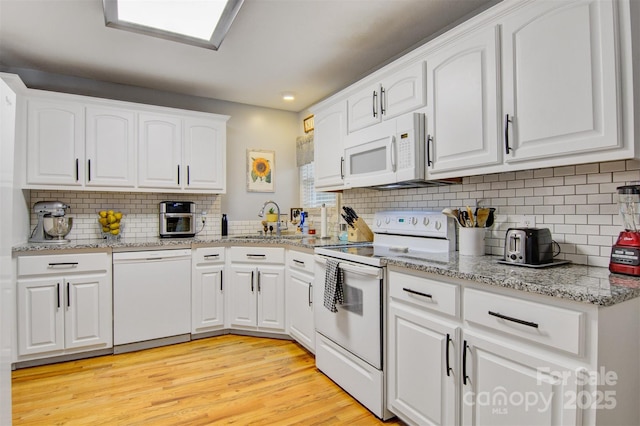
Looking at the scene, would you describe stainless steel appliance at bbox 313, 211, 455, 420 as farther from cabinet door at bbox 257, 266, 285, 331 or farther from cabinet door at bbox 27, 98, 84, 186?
cabinet door at bbox 27, 98, 84, 186

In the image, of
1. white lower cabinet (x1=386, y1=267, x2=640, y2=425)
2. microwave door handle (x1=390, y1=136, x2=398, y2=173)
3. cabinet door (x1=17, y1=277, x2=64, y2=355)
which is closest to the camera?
white lower cabinet (x1=386, y1=267, x2=640, y2=425)

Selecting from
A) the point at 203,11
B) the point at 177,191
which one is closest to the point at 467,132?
the point at 203,11

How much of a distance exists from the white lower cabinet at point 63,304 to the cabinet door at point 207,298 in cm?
69

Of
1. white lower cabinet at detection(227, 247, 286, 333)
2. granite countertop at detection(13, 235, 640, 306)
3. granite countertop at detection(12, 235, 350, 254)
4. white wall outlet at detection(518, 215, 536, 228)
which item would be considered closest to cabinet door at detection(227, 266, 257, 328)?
white lower cabinet at detection(227, 247, 286, 333)

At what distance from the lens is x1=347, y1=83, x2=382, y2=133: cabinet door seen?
2.57 m

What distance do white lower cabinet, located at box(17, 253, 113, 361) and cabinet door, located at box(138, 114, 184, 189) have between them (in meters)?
0.88

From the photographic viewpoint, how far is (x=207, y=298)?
11.0 feet

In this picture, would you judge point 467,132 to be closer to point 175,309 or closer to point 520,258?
point 520,258

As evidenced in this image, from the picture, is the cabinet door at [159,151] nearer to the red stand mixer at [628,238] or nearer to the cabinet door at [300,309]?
the cabinet door at [300,309]

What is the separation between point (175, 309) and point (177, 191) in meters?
1.17

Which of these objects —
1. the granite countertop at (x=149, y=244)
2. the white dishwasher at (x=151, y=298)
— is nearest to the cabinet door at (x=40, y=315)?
the granite countertop at (x=149, y=244)

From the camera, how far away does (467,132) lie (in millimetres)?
1943

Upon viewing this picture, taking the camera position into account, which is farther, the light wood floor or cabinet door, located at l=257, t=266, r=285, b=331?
cabinet door, located at l=257, t=266, r=285, b=331

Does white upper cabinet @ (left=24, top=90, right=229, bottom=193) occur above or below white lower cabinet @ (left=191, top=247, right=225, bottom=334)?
above
